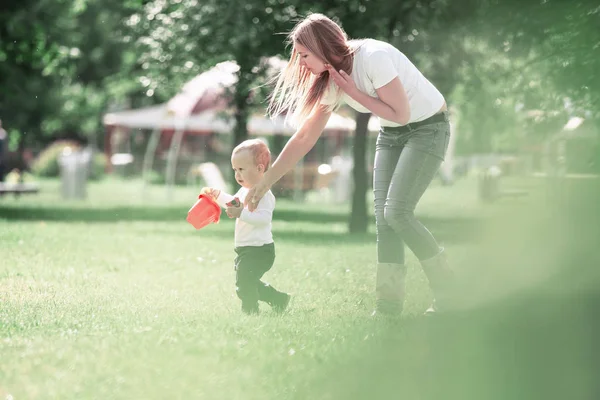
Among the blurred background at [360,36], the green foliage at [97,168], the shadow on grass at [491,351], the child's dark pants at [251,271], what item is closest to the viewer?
the shadow on grass at [491,351]

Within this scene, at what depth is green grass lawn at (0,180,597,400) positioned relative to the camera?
4180 millimetres

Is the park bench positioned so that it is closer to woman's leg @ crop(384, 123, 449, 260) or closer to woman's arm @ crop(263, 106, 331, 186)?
woman's arm @ crop(263, 106, 331, 186)

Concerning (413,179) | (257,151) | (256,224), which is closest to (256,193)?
(256,224)

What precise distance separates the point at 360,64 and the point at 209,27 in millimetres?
9219

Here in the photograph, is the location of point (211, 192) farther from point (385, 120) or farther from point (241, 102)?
point (241, 102)

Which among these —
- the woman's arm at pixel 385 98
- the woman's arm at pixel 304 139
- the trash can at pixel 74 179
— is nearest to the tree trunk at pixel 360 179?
the woman's arm at pixel 304 139

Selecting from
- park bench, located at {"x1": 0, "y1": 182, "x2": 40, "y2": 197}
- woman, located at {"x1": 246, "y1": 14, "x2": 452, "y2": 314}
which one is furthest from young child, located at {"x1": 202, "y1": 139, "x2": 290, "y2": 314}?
park bench, located at {"x1": 0, "y1": 182, "x2": 40, "y2": 197}

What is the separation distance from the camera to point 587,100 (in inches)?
469

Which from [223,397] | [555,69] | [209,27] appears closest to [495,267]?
[555,69]

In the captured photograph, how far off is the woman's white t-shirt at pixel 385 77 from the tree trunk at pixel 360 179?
9378mm

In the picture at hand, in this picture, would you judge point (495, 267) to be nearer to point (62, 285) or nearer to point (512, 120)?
point (62, 285)

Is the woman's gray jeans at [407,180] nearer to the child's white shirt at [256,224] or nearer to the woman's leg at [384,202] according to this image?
the woman's leg at [384,202]

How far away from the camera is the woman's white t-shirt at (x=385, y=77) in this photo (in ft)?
18.5

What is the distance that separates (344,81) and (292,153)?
0.63 m
